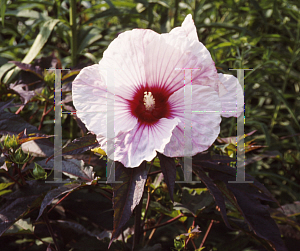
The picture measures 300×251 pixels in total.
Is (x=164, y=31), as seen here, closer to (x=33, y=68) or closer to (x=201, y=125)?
(x=33, y=68)

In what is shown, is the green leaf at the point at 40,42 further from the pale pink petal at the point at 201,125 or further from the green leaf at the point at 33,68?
the pale pink petal at the point at 201,125

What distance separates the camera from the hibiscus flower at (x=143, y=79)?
55 centimetres

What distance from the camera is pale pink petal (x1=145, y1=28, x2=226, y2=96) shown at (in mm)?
562

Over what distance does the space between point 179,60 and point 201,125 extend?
0.13 m

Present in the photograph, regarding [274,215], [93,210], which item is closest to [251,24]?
[274,215]

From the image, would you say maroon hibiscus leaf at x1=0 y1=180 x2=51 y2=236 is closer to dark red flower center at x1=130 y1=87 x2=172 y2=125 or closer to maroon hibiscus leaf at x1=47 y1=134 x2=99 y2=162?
maroon hibiscus leaf at x1=47 y1=134 x2=99 y2=162

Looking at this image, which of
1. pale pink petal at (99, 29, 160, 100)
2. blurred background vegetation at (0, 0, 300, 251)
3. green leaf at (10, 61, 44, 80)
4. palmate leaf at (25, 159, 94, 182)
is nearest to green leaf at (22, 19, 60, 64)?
blurred background vegetation at (0, 0, 300, 251)

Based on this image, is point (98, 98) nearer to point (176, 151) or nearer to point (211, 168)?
point (176, 151)

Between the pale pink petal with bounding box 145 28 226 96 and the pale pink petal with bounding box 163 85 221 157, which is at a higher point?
the pale pink petal with bounding box 145 28 226 96

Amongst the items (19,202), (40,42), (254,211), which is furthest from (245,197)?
(40,42)

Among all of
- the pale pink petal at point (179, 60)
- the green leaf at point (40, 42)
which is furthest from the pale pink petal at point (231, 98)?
the green leaf at point (40, 42)

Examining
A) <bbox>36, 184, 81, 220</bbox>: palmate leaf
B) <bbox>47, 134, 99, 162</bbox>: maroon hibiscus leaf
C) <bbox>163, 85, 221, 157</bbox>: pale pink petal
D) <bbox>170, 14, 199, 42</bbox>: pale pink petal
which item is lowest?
<bbox>36, 184, 81, 220</bbox>: palmate leaf

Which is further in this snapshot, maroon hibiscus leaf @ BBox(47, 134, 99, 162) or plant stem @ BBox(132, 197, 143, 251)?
plant stem @ BBox(132, 197, 143, 251)

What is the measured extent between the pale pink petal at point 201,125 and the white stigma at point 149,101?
86 mm
